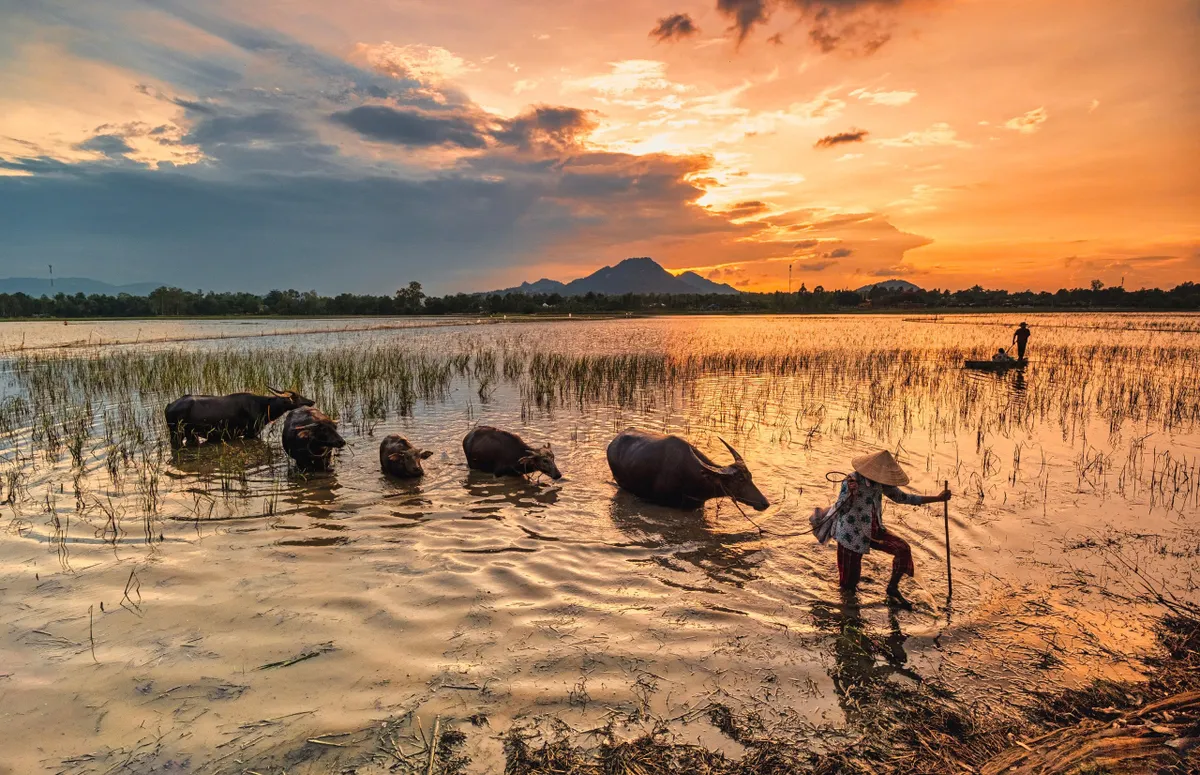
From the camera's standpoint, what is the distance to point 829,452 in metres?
9.55

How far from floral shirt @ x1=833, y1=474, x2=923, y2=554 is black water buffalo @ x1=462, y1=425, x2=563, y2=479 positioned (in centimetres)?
403

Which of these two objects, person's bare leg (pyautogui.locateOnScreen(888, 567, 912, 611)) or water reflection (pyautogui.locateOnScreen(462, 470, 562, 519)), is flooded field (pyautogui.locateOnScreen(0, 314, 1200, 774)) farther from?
person's bare leg (pyautogui.locateOnScreen(888, 567, 912, 611))

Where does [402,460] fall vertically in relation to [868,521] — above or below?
below

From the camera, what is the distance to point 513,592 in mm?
4789

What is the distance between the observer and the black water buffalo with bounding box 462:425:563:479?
26.2 feet

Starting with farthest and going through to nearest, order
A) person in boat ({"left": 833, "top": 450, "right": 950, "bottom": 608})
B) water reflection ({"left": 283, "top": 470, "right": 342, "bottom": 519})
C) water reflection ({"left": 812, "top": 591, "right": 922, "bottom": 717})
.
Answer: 1. water reflection ({"left": 283, "top": 470, "right": 342, "bottom": 519})
2. person in boat ({"left": 833, "top": 450, "right": 950, "bottom": 608})
3. water reflection ({"left": 812, "top": 591, "right": 922, "bottom": 717})

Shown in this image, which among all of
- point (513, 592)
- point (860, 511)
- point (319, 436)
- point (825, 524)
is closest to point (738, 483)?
point (825, 524)

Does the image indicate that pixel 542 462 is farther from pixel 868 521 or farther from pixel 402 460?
pixel 868 521

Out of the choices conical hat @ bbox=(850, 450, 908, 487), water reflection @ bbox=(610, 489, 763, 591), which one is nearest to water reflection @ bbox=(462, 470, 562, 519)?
water reflection @ bbox=(610, 489, 763, 591)

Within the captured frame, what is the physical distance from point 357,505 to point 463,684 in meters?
4.03

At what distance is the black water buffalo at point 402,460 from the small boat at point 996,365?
1936cm

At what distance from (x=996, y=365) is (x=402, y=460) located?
19786mm

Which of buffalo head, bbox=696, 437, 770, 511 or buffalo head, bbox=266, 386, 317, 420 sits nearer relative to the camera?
buffalo head, bbox=696, 437, 770, 511

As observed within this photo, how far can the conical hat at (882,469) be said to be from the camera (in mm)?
4520
